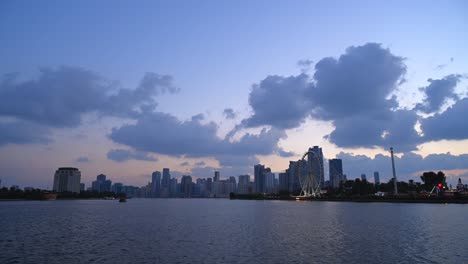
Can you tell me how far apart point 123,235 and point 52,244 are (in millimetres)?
12855

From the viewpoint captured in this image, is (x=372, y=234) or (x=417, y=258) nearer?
(x=417, y=258)

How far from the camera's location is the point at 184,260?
1500 inches

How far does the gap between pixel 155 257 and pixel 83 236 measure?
2538 centimetres

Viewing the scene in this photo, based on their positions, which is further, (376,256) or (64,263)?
(376,256)

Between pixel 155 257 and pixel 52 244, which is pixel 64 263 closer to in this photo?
pixel 155 257

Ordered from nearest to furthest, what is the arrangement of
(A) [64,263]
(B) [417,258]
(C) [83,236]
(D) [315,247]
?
(A) [64,263] → (B) [417,258] → (D) [315,247] → (C) [83,236]

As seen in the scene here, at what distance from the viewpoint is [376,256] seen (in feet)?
131

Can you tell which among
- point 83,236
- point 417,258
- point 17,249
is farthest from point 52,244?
point 417,258

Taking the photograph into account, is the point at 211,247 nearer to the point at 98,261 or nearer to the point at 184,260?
the point at 184,260

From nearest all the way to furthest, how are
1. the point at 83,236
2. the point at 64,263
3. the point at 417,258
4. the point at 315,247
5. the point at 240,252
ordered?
the point at 64,263, the point at 417,258, the point at 240,252, the point at 315,247, the point at 83,236

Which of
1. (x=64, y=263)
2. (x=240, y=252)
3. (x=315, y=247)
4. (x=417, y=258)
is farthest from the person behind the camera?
(x=315, y=247)

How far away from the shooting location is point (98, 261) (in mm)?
37531

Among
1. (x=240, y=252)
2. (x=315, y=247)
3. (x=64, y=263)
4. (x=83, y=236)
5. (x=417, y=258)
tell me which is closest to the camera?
(x=64, y=263)

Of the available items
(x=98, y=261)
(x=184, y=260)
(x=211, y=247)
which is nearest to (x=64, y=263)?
(x=98, y=261)
